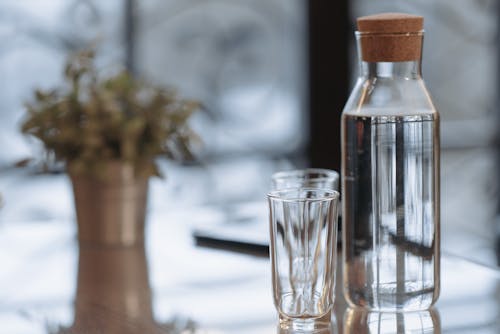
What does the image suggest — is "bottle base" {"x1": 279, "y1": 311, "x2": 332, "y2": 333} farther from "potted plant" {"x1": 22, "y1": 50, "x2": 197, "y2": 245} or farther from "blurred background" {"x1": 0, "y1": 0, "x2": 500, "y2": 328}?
"blurred background" {"x1": 0, "y1": 0, "x2": 500, "y2": 328}

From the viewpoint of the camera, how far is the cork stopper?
903 mm

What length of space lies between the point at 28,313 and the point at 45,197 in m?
1.92

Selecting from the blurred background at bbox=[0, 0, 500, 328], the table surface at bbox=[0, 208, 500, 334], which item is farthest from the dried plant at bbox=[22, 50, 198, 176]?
the blurred background at bbox=[0, 0, 500, 328]

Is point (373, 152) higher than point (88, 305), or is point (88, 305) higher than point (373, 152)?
point (373, 152)

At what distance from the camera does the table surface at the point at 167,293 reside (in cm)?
91

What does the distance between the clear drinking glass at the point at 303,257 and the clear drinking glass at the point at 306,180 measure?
11.0 inches

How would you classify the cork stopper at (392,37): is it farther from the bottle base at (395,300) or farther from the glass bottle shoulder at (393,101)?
the bottle base at (395,300)

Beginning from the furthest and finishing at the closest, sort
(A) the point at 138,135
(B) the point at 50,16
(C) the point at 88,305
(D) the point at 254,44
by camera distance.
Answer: (D) the point at 254,44, (B) the point at 50,16, (A) the point at 138,135, (C) the point at 88,305

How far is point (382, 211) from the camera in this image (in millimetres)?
921

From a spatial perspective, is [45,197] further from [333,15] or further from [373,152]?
[373,152]

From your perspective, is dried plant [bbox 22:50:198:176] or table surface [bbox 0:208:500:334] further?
dried plant [bbox 22:50:198:176]

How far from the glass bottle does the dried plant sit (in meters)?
0.48

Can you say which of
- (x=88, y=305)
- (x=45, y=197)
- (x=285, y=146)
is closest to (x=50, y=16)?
(x=45, y=197)

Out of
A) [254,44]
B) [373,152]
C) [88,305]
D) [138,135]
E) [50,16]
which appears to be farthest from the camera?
[254,44]
